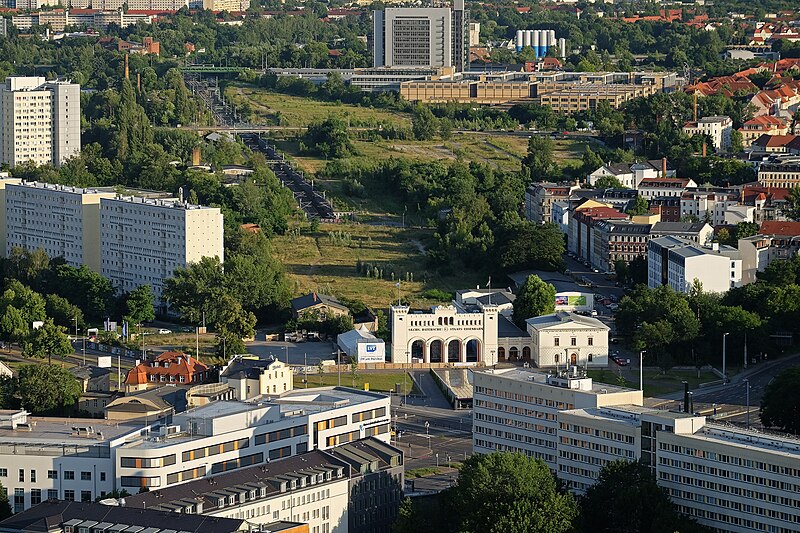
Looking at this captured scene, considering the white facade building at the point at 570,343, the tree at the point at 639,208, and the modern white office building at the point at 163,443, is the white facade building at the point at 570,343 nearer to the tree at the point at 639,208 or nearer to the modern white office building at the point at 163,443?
the modern white office building at the point at 163,443

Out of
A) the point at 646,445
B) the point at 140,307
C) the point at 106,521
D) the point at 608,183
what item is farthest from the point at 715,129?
the point at 106,521

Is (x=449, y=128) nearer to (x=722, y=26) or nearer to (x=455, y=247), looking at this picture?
(x=455, y=247)

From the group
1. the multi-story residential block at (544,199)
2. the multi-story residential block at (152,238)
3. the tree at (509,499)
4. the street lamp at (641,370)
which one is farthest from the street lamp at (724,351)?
the multi-story residential block at (544,199)

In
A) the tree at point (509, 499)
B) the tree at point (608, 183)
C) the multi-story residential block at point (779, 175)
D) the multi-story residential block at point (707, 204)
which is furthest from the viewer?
the tree at point (608, 183)

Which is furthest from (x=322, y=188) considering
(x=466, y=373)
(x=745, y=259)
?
(x=466, y=373)

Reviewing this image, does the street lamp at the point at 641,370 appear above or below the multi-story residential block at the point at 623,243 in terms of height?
below

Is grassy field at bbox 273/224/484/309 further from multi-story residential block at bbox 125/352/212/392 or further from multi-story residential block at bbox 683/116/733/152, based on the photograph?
multi-story residential block at bbox 683/116/733/152

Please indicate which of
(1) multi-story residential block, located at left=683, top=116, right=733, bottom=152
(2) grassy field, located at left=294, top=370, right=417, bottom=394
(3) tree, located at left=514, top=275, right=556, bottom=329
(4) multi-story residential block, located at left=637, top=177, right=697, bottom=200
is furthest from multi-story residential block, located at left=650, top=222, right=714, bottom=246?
(1) multi-story residential block, located at left=683, top=116, right=733, bottom=152
